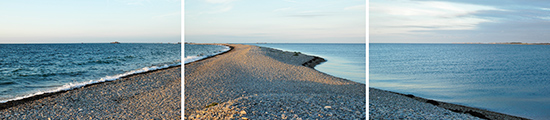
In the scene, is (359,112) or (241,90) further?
(241,90)

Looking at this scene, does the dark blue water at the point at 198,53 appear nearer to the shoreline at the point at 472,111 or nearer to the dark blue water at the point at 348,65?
the dark blue water at the point at 348,65

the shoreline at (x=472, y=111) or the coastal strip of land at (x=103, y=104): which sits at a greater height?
the coastal strip of land at (x=103, y=104)

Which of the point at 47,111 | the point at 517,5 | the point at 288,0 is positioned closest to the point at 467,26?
the point at 517,5

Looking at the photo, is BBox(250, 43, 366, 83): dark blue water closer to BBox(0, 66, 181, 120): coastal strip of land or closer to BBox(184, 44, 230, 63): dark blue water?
BBox(0, 66, 181, 120): coastal strip of land

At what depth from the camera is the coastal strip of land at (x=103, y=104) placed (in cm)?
637

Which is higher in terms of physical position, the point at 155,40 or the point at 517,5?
the point at 517,5

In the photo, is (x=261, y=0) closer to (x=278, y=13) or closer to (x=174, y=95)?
(x=278, y=13)

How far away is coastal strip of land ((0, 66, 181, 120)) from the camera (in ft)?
20.9

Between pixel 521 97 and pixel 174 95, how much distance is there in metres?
10.9

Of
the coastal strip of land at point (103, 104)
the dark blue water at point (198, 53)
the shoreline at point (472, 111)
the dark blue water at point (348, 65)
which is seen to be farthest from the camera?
the dark blue water at point (198, 53)

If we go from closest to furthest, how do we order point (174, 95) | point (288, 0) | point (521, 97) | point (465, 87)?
point (288, 0), point (174, 95), point (521, 97), point (465, 87)

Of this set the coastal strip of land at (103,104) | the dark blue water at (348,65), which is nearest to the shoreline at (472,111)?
the dark blue water at (348,65)

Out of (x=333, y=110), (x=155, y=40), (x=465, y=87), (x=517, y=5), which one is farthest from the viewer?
(x=517, y=5)

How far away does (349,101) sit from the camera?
614 cm
